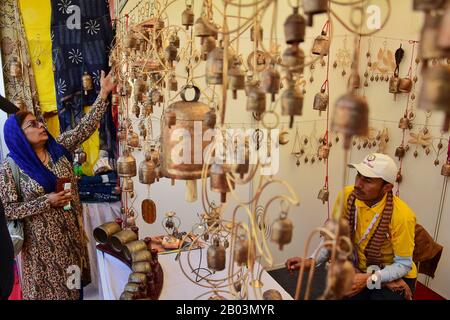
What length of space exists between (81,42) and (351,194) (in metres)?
2.42

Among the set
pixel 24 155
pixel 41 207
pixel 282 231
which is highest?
pixel 282 231

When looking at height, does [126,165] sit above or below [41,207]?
above

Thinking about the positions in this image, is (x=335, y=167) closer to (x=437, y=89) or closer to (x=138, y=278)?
(x=138, y=278)

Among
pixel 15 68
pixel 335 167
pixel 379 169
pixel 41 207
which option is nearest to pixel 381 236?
pixel 379 169

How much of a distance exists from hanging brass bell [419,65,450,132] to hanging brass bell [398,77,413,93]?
10.7 feet

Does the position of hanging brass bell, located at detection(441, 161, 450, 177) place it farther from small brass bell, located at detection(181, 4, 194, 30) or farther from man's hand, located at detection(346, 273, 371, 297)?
small brass bell, located at detection(181, 4, 194, 30)

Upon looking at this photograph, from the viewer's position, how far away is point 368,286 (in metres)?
2.03

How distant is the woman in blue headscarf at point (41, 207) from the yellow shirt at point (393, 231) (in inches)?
72.7

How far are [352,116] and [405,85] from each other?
322 cm

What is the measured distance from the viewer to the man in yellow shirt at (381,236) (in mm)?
1986

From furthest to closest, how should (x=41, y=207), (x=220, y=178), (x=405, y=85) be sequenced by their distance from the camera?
(x=405, y=85) < (x=41, y=207) < (x=220, y=178)

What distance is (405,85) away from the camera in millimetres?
3504

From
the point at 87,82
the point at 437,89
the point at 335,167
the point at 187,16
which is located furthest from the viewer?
the point at 335,167
